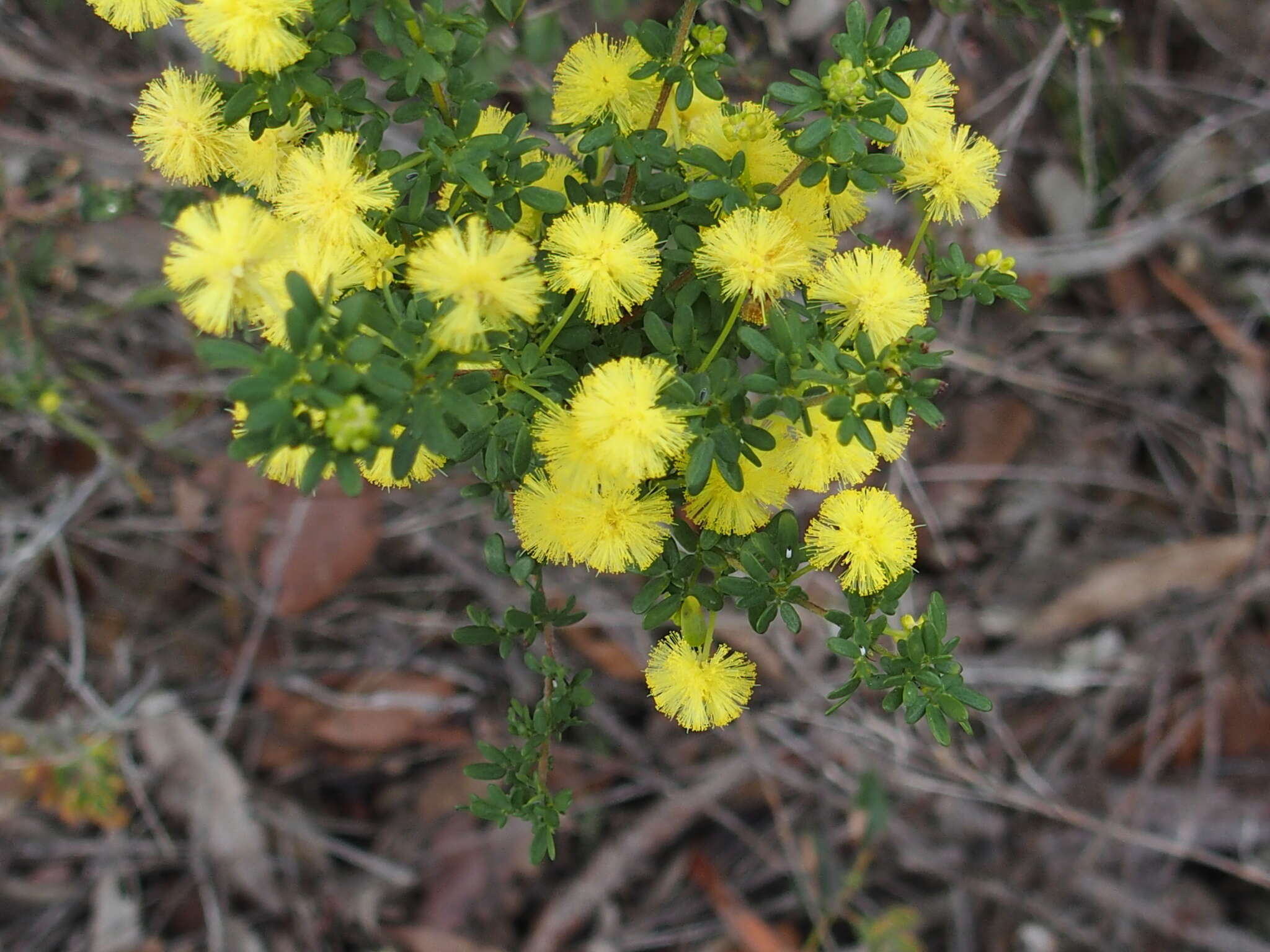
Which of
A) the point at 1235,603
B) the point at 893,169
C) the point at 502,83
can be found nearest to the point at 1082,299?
the point at 1235,603

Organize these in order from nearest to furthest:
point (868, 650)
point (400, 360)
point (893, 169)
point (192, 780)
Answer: point (400, 360)
point (893, 169)
point (868, 650)
point (192, 780)

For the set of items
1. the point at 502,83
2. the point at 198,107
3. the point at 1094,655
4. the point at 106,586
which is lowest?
the point at 1094,655

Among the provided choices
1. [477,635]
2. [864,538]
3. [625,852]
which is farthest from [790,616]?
[625,852]

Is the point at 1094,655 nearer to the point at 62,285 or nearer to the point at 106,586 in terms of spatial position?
the point at 106,586

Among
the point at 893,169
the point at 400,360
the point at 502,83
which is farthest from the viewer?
the point at 502,83

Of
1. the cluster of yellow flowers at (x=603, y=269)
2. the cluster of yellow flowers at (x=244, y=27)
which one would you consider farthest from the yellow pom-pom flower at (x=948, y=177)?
the cluster of yellow flowers at (x=244, y=27)

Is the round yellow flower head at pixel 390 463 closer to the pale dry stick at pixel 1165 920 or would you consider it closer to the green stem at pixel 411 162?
the green stem at pixel 411 162

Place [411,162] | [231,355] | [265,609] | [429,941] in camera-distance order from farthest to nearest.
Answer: [265,609] < [429,941] < [411,162] < [231,355]

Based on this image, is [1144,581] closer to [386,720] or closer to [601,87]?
[386,720]
